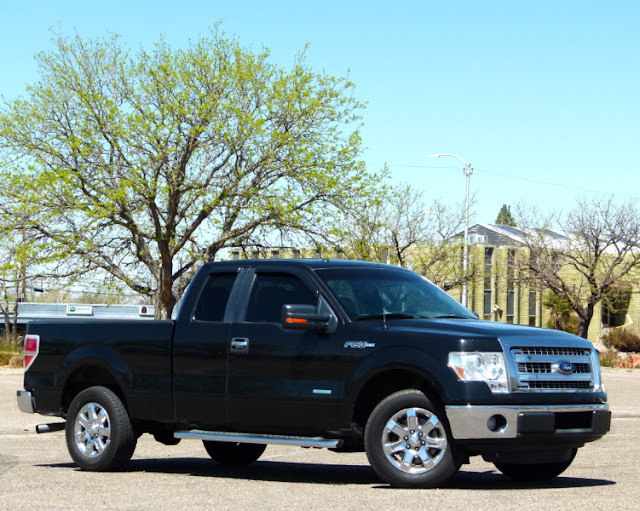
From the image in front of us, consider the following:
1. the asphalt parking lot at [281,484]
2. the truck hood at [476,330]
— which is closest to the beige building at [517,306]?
the asphalt parking lot at [281,484]

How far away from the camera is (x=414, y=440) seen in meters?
8.84

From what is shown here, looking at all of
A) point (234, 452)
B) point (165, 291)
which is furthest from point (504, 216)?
point (234, 452)

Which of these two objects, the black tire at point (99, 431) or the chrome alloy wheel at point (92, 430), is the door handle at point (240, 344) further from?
the chrome alloy wheel at point (92, 430)

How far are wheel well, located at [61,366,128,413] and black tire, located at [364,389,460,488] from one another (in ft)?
10.0

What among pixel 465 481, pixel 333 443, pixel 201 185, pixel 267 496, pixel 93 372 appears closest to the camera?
pixel 267 496

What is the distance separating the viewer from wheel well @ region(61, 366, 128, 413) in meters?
11.0

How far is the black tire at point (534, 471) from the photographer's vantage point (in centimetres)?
977

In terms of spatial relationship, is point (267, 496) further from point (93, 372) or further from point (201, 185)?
point (201, 185)

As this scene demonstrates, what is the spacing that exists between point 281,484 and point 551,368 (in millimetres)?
2542

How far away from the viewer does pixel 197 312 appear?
1038 centimetres

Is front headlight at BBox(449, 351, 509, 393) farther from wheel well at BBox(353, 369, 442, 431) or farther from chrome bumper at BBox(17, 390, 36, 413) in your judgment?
chrome bumper at BBox(17, 390, 36, 413)

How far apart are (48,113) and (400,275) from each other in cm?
2813

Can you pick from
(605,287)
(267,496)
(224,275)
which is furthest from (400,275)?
(605,287)

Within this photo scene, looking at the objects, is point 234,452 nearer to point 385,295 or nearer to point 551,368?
point 385,295
